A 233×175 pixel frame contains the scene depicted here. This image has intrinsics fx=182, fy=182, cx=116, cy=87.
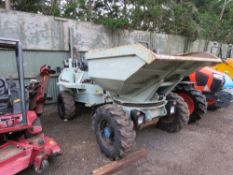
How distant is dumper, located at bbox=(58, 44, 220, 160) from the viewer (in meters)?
2.25

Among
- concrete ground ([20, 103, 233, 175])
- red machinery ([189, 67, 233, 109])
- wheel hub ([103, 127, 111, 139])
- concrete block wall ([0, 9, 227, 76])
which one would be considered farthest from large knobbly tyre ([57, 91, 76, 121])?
red machinery ([189, 67, 233, 109])

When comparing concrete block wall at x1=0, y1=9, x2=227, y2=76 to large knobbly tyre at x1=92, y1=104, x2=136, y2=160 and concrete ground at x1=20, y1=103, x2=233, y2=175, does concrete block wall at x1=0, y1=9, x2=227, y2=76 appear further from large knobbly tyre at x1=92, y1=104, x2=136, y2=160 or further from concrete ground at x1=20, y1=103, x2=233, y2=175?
large knobbly tyre at x1=92, y1=104, x2=136, y2=160

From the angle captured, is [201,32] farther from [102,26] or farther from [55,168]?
[55,168]

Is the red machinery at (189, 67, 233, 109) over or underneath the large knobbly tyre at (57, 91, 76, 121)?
over

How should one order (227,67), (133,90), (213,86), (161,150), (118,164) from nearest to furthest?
1. (118,164)
2. (133,90)
3. (161,150)
4. (213,86)
5. (227,67)

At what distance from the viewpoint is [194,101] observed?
3.79 metres

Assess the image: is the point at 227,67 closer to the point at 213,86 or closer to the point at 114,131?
the point at 213,86

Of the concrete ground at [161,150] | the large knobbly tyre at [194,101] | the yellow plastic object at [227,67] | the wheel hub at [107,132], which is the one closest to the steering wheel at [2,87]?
the concrete ground at [161,150]

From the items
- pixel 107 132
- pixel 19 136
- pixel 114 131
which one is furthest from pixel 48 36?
pixel 114 131

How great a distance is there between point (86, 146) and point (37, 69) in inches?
102

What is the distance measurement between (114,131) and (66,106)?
1.83 meters

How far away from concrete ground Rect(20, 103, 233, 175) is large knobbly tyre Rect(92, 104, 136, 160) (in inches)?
7.9

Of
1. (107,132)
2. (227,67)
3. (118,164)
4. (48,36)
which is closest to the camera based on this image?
(118,164)

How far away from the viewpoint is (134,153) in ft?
9.09
